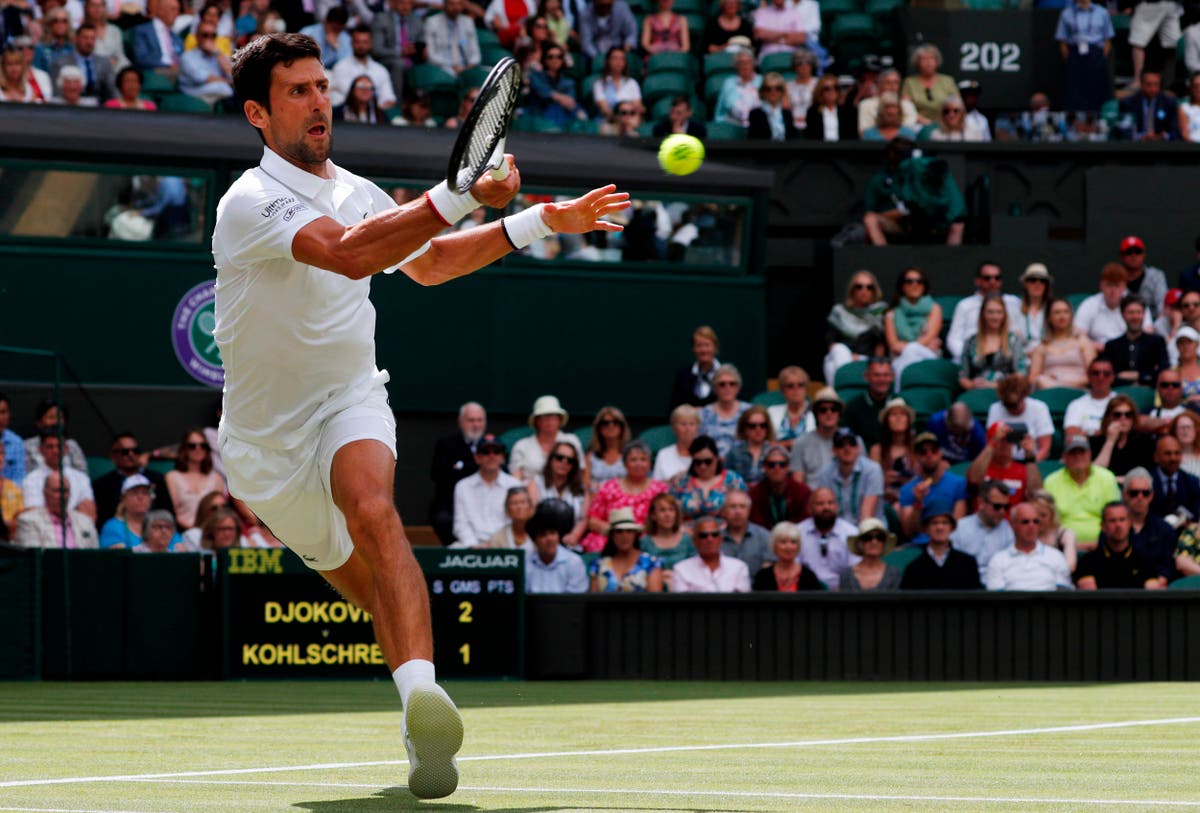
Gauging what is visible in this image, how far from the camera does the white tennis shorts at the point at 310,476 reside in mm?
5566

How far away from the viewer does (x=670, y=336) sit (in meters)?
17.9

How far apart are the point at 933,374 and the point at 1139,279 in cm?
218

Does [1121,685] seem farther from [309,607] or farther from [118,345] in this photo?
[118,345]

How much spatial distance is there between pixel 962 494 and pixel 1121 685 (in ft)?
6.72

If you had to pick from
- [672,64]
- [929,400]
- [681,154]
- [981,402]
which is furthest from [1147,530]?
[672,64]

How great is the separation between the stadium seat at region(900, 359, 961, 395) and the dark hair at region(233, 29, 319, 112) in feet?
34.4

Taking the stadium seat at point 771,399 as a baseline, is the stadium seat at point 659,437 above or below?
below

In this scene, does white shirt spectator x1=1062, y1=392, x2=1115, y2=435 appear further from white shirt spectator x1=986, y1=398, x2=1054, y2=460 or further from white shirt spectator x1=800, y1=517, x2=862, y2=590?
white shirt spectator x1=800, y1=517, x2=862, y2=590

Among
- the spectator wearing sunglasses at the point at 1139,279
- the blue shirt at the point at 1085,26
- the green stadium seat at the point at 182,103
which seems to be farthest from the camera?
the blue shirt at the point at 1085,26

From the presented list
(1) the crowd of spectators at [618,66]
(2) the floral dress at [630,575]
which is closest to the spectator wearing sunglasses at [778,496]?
(2) the floral dress at [630,575]

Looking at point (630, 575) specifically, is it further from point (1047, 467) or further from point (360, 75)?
point (360, 75)

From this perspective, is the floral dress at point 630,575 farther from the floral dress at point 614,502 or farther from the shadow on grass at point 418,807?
the shadow on grass at point 418,807

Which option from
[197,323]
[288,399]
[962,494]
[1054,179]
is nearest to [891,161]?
[1054,179]

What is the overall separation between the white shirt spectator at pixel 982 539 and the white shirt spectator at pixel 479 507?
3005 millimetres
